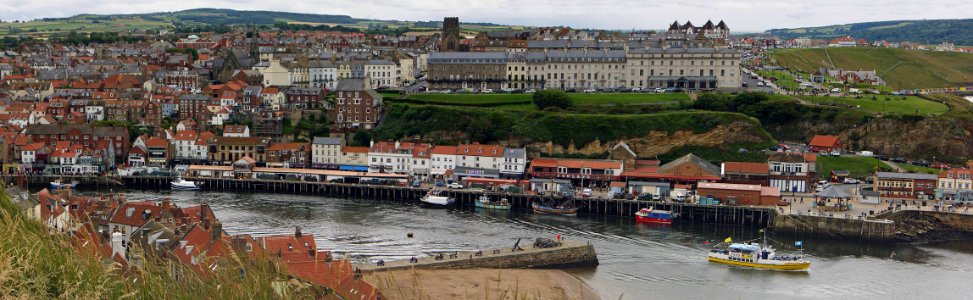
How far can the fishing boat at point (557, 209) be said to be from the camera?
4097cm

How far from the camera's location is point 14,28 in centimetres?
14612

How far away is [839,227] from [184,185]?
28.2 m

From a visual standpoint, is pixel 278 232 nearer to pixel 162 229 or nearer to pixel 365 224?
pixel 365 224

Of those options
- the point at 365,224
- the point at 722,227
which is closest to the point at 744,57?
the point at 722,227

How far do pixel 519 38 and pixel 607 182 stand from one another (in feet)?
147

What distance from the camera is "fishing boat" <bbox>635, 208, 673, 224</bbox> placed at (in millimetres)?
39312

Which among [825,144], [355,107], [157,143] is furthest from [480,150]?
[825,144]

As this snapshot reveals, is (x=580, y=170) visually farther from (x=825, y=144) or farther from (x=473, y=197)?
(x=825, y=144)

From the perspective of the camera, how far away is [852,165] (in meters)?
47.8

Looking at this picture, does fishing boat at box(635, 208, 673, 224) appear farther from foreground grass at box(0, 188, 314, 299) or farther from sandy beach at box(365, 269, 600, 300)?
foreground grass at box(0, 188, 314, 299)

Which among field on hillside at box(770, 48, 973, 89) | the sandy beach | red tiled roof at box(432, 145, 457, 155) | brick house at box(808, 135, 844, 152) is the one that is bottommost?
the sandy beach

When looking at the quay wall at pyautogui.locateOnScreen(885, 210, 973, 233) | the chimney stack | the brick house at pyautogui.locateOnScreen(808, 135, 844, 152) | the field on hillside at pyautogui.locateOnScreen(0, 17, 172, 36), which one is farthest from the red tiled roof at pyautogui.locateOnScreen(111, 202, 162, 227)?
the field on hillside at pyautogui.locateOnScreen(0, 17, 172, 36)

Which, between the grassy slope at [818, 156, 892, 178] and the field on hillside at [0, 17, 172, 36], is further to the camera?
the field on hillside at [0, 17, 172, 36]

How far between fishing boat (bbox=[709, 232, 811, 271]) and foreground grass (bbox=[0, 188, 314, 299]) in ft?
89.6
